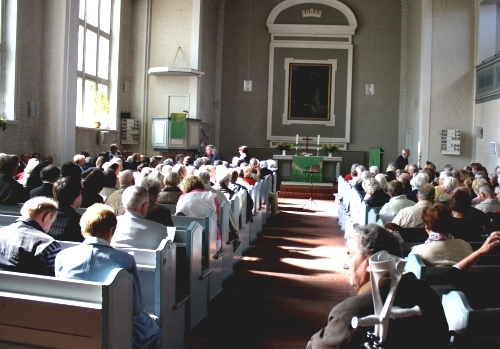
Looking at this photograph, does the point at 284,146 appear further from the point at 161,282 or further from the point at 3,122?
the point at 161,282

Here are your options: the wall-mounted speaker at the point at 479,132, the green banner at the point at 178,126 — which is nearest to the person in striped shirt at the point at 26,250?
the green banner at the point at 178,126

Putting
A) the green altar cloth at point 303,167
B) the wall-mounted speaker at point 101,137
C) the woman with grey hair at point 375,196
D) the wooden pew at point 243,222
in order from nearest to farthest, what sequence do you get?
1. the woman with grey hair at point 375,196
2. the wooden pew at point 243,222
3. the wall-mounted speaker at point 101,137
4. the green altar cloth at point 303,167

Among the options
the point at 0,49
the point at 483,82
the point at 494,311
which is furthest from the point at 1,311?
the point at 483,82

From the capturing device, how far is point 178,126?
13.6 meters

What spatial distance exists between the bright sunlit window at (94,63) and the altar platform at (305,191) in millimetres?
4707

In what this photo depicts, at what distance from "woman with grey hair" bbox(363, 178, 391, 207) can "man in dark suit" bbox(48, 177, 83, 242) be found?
3757mm

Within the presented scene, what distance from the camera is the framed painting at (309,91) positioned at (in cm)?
1709

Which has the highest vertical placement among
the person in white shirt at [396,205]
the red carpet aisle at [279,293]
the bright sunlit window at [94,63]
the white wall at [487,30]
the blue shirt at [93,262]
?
the white wall at [487,30]

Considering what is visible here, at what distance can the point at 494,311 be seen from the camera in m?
2.38

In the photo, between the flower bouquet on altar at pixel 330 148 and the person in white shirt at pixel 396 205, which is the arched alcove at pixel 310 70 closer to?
the flower bouquet on altar at pixel 330 148

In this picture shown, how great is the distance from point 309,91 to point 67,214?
13.9 metres

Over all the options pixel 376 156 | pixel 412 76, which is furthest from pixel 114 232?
pixel 376 156

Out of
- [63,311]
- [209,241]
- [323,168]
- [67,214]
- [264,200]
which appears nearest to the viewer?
[63,311]

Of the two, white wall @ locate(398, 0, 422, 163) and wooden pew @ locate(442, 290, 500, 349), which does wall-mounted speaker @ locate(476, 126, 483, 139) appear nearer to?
white wall @ locate(398, 0, 422, 163)
